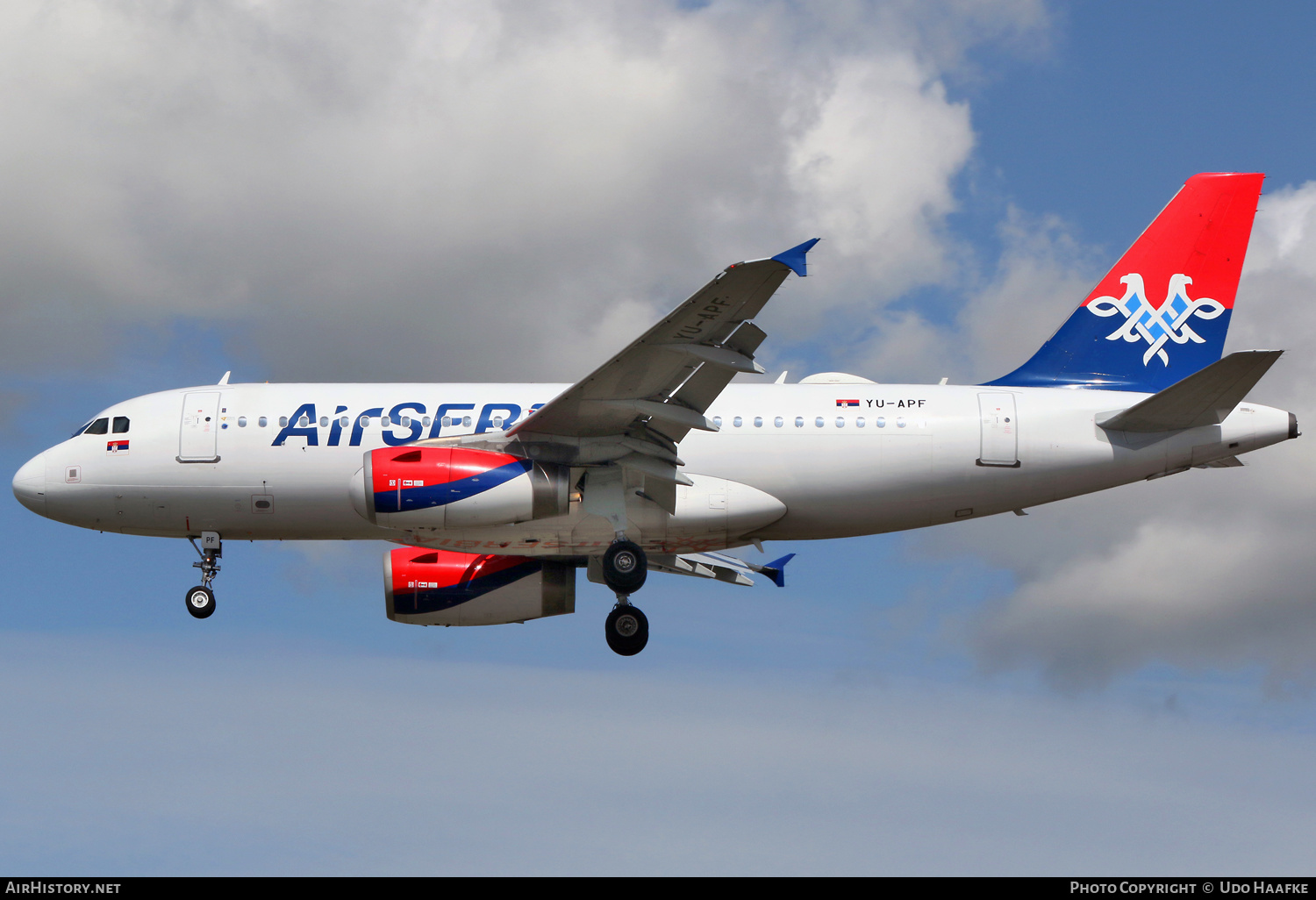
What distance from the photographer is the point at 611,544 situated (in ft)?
79.1

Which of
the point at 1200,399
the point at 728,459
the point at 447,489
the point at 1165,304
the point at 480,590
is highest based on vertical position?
the point at 1165,304

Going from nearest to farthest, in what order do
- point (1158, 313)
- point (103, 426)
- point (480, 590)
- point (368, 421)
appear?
point (368, 421)
point (103, 426)
point (1158, 313)
point (480, 590)

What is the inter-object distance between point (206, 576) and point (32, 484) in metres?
3.80

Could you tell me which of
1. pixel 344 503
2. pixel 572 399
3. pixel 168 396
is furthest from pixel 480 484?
pixel 168 396

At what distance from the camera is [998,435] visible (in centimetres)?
2461

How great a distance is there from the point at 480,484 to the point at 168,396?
25.3 ft

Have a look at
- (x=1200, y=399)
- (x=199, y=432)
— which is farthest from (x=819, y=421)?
(x=199, y=432)

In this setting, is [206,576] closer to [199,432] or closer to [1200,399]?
[199,432]

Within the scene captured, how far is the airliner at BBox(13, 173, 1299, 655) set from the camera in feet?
74.4

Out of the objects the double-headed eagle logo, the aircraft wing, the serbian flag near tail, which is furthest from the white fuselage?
the double-headed eagle logo

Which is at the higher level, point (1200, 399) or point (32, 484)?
point (1200, 399)

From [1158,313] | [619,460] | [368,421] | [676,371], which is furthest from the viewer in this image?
[1158,313]

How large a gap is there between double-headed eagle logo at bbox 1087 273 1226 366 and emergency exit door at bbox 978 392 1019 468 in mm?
3985
